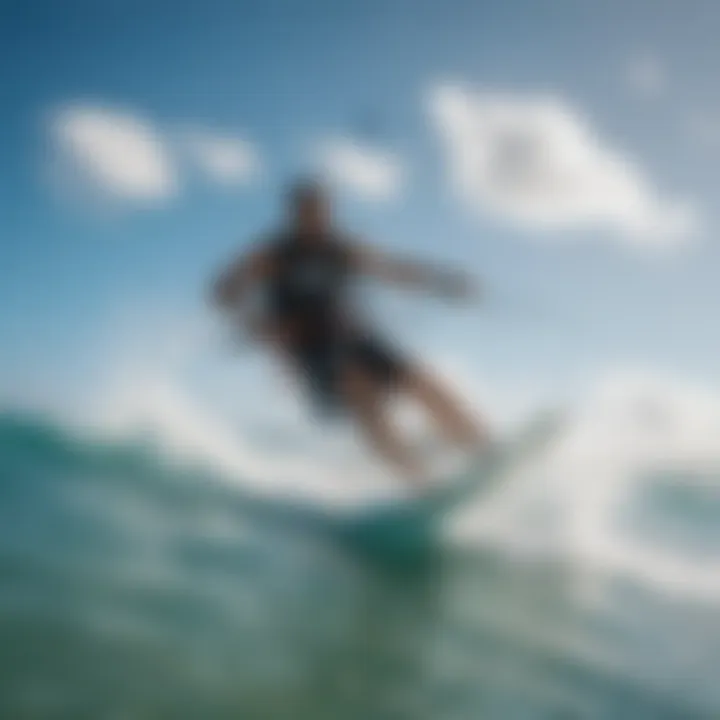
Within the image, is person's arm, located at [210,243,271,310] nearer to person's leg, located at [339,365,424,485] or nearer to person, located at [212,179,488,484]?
person, located at [212,179,488,484]

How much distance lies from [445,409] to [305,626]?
741 mm

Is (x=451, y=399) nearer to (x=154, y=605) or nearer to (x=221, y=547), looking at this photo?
(x=221, y=547)

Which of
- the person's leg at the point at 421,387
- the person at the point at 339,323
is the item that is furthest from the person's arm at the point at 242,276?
the person's leg at the point at 421,387

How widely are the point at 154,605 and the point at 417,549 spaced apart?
0.78 m

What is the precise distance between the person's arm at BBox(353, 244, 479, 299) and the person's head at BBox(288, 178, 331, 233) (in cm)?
12

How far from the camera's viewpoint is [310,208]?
2.77 metres

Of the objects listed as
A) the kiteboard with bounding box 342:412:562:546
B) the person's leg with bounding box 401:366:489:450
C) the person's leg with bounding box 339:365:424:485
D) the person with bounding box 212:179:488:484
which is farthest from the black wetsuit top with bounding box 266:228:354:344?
the kiteboard with bounding box 342:412:562:546

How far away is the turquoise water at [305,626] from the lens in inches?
107

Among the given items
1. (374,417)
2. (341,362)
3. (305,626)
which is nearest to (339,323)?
(341,362)

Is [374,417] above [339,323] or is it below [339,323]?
below

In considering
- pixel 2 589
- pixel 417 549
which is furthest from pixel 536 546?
pixel 2 589

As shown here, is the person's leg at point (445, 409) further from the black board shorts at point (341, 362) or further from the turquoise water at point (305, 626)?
the turquoise water at point (305, 626)

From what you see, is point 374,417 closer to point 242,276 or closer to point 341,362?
point 341,362

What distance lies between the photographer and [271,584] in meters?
2.93
